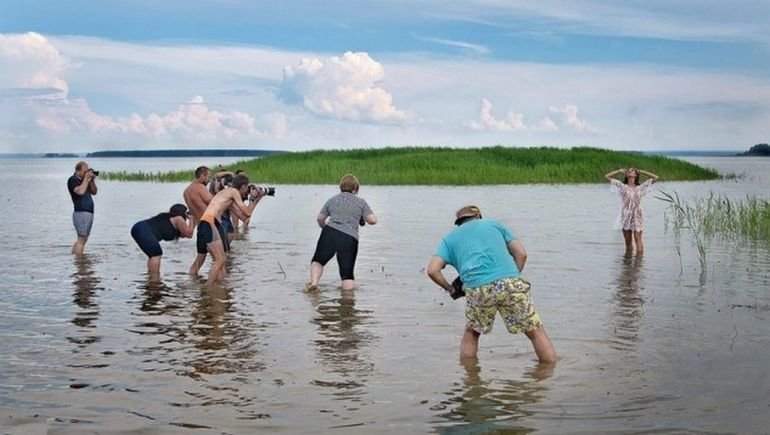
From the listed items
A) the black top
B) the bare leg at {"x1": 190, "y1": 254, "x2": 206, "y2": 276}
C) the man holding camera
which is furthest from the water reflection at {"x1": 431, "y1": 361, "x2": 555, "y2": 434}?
the black top

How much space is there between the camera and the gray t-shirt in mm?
14562

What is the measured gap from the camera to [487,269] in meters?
9.12

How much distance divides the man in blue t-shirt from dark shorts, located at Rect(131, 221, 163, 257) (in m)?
8.22

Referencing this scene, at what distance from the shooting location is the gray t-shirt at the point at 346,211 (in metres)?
14.6

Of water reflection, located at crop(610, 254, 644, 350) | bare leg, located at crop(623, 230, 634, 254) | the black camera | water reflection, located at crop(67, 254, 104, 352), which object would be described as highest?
the black camera

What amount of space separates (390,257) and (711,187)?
41020 millimetres

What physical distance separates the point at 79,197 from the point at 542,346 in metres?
12.3

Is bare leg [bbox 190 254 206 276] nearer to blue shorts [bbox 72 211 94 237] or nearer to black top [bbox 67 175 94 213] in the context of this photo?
black top [bbox 67 175 94 213]

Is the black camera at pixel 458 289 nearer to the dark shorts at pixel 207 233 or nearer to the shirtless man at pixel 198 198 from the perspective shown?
the dark shorts at pixel 207 233

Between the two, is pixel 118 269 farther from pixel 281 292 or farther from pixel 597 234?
pixel 597 234

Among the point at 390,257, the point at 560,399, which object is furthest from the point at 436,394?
the point at 390,257

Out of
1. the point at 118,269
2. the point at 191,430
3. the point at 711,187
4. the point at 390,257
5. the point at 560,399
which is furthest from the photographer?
the point at 711,187

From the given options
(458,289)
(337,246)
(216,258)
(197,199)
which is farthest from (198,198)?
(458,289)

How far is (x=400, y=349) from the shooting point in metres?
10.8
